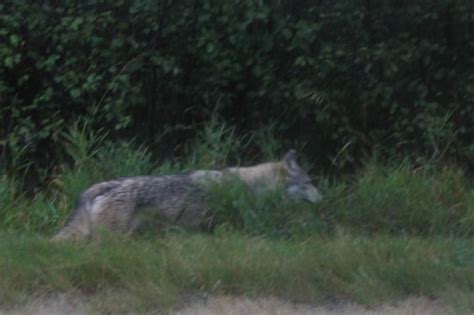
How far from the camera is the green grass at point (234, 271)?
24.8 ft

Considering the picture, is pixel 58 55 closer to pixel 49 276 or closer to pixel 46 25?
pixel 46 25

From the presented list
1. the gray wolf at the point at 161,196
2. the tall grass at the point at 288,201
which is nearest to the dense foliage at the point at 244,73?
the tall grass at the point at 288,201

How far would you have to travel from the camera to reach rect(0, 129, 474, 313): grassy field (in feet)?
25.0

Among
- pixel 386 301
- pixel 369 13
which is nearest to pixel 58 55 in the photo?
pixel 369 13

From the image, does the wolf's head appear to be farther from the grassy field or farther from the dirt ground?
the dirt ground

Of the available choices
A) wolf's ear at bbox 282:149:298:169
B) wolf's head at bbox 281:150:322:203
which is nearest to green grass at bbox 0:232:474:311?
wolf's head at bbox 281:150:322:203

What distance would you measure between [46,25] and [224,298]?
21.8 ft

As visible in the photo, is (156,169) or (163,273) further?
(156,169)

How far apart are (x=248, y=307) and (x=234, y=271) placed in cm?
46

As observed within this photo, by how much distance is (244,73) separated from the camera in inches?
526

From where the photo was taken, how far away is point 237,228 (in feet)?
31.5

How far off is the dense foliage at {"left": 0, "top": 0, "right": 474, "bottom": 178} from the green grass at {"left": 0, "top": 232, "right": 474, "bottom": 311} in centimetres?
Answer: 445

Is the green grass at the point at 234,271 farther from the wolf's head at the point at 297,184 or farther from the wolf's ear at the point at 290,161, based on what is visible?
the wolf's ear at the point at 290,161

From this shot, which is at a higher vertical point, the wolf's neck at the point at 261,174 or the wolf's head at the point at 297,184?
the wolf's neck at the point at 261,174
